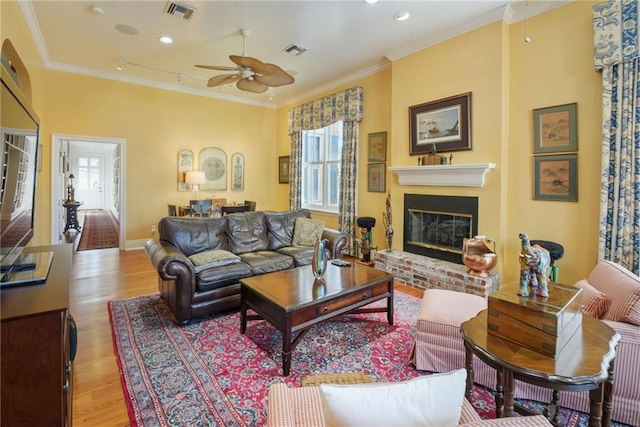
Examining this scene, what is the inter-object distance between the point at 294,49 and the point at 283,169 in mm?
3414

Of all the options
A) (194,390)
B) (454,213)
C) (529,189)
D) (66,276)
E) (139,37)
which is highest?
(139,37)

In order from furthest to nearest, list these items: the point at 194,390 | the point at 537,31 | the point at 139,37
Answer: the point at 139,37, the point at 537,31, the point at 194,390

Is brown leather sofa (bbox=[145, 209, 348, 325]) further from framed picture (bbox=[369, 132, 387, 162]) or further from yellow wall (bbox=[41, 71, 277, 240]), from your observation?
yellow wall (bbox=[41, 71, 277, 240])

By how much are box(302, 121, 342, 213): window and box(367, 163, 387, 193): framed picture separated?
2.64 feet

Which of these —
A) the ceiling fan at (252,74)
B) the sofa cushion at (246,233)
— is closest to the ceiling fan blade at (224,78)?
the ceiling fan at (252,74)

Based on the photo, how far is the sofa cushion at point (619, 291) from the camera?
1.78 meters

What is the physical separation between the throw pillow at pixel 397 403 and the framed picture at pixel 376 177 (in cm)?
467

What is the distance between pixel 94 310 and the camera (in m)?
3.32

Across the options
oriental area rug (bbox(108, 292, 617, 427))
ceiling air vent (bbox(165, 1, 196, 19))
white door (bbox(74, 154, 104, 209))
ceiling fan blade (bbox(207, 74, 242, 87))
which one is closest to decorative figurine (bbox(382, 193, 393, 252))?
oriental area rug (bbox(108, 292, 617, 427))

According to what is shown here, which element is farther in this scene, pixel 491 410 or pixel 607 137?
pixel 607 137

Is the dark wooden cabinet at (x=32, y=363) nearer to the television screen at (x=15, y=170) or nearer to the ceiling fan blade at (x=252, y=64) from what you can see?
the television screen at (x=15, y=170)

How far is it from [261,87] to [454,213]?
309cm

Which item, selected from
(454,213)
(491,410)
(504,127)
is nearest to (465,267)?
(454,213)

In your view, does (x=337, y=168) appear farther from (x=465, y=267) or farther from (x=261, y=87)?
(x=465, y=267)
